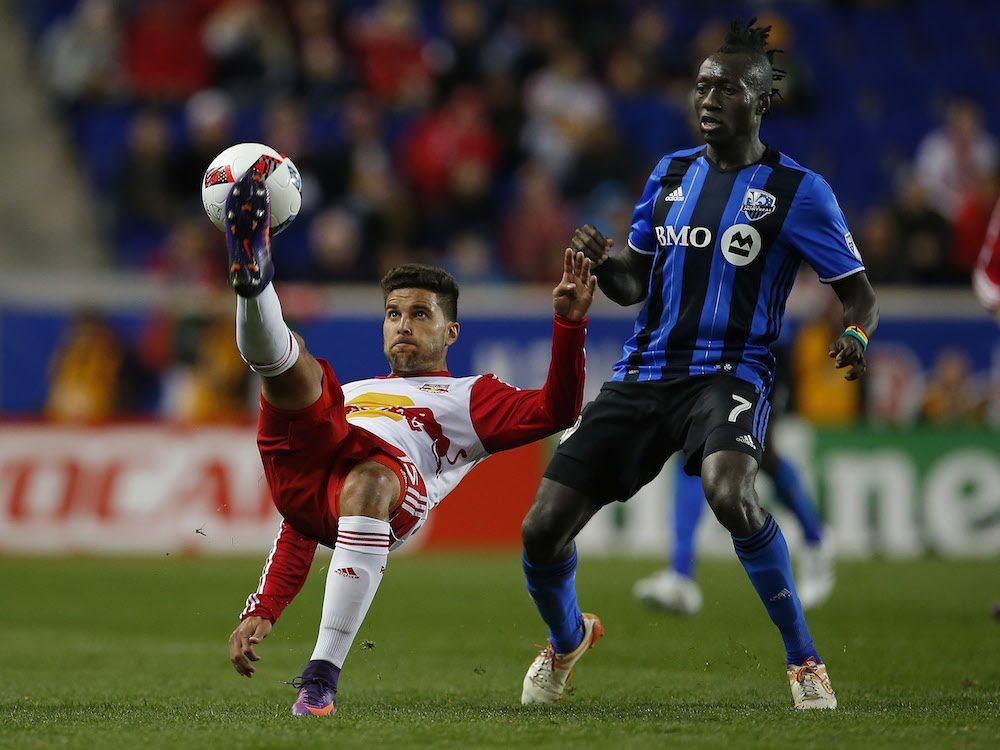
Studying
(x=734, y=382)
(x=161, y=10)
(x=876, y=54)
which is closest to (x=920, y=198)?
(x=876, y=54)

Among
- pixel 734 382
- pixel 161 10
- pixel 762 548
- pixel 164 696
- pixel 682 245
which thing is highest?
pixel 161 10

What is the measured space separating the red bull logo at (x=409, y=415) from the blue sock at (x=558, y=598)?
1.58 ft

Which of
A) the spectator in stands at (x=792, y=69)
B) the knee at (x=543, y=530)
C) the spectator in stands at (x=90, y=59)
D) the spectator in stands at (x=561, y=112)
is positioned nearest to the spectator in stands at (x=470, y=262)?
the spectator in stands at (x=561, y=112)

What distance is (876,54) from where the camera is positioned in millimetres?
18156

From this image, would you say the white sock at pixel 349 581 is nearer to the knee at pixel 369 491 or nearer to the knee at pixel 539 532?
the knee at pixel 369 491

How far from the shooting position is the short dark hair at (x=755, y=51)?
18.6 ft

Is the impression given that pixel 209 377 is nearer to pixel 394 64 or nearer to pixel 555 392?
pixel 394 64

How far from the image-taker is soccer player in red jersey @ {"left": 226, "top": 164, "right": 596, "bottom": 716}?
5.00 m

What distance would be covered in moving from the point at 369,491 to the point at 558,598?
0.90 meters

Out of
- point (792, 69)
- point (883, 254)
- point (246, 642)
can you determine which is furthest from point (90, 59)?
point (246, 642)

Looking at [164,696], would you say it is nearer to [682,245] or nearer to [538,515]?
[538,515]

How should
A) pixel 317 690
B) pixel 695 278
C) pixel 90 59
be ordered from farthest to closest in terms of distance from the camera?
pixel 90 59 < pixel 695 278 < pixel 317 690

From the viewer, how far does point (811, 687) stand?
207 inches

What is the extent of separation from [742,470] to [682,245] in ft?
2.99
